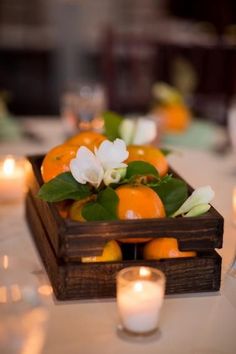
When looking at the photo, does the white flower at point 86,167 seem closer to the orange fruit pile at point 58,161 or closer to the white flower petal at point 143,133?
the orange fruit pile at point 58,161

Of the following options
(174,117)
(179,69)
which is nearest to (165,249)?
(174,117)

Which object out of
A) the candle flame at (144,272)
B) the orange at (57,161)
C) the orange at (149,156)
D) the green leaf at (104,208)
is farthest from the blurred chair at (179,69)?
the candle flame at (144,272)

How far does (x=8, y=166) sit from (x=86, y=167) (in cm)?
48

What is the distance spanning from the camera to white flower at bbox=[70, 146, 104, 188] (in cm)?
104

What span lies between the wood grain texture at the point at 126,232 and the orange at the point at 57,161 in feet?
0.30

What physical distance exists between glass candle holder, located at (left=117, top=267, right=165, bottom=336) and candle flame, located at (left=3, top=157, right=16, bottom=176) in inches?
24.6

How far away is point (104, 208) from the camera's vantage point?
3.36 feet

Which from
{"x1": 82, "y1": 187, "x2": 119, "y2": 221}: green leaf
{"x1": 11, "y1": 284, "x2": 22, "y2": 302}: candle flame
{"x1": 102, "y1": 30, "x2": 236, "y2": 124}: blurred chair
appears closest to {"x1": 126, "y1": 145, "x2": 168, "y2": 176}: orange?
{"x1": 82, "y1": 187, "x2": 119, "y2": 221}: green leaf

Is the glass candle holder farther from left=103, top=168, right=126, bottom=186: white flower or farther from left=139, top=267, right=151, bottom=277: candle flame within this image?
left=103, top=168, right=126, bottom=186: white flower

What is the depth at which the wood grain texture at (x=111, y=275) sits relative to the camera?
3.27 ft

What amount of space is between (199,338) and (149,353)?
0.25 ft

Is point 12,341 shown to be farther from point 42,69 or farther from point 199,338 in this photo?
point 42,69

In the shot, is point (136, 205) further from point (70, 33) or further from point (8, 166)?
point (70, 33)

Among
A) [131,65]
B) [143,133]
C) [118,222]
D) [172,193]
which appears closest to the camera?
[118,222]
